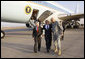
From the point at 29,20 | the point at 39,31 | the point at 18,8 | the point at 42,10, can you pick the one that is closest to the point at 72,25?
the point at 42,10

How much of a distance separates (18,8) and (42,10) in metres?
3.82

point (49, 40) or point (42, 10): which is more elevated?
point (42, 10)

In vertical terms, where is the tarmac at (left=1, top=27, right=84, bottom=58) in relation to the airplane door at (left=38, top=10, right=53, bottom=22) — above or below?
below

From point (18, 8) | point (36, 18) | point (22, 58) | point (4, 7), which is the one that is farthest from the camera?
point (36, 18)

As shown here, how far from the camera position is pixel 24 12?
11203mm

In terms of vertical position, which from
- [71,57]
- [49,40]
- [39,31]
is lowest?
[71,57]

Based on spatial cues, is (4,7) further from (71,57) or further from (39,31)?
(71,57)

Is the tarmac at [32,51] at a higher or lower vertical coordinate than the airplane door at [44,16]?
lower

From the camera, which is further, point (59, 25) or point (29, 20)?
point (29, 20)

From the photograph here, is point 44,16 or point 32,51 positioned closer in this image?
point 32,51

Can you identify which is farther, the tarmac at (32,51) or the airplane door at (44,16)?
the airplane door at (44,16)

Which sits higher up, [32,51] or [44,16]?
[44,16]

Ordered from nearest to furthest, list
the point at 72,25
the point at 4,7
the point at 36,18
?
the point at 4,7 < the point at 36,18 < the point at 72,25

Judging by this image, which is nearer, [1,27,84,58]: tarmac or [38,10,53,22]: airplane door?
[1,27,84,58]: tarmac
